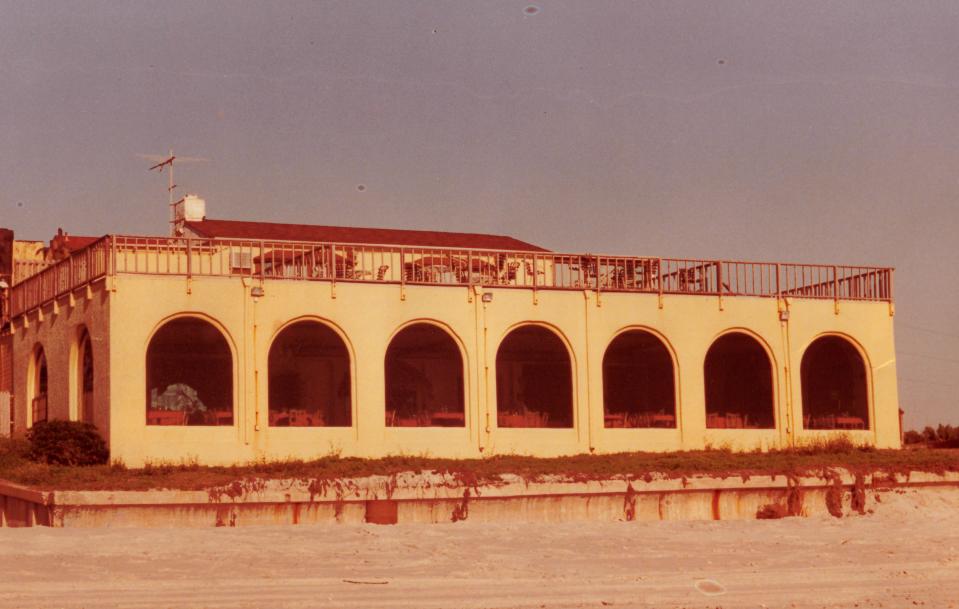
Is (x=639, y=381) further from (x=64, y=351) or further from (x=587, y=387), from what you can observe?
(x=64, y=351)

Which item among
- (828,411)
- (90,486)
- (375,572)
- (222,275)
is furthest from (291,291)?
(828,411)

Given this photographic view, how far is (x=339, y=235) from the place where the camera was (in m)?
43.4

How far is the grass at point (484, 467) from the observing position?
25891 millimetres

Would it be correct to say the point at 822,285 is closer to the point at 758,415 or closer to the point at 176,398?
the point at 758,415

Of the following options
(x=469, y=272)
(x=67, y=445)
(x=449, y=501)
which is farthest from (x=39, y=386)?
(x=449, y=501)

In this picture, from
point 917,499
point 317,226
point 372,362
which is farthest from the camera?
point 317,226

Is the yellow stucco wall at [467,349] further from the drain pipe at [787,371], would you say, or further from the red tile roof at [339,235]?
Result: the red tile roof at [339,235]

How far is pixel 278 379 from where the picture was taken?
1225 inches

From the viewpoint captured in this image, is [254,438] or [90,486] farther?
[254,438]

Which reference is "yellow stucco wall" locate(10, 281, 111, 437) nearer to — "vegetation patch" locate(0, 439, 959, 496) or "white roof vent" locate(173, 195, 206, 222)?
"vegetation patch" locate(0, 439, 959, 496)

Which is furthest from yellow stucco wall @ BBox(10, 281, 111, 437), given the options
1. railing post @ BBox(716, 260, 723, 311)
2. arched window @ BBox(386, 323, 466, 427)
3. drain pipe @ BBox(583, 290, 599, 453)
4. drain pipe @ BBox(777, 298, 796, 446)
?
drain pipe @ BBox(777, 298, 796, 446)

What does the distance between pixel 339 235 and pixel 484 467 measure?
53.6ft

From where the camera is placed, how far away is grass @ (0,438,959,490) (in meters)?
25.9

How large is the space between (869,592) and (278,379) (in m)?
14.6
